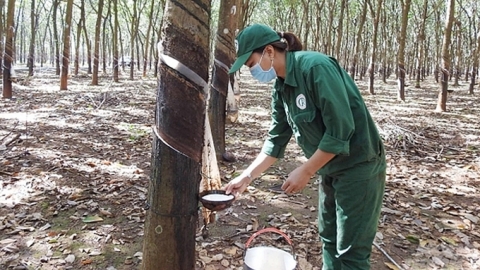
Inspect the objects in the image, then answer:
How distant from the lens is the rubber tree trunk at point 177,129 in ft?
5.75

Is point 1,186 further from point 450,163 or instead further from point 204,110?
point 450,163

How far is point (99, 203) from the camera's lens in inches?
155

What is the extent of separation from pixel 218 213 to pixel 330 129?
7.68 feet

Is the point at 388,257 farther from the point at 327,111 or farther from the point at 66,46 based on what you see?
the point at 66,46

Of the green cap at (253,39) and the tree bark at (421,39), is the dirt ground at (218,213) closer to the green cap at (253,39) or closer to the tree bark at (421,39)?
the green cap at (253,39)

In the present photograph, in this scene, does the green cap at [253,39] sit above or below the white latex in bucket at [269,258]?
above

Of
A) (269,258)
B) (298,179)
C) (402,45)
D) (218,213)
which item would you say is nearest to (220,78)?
(218,213)

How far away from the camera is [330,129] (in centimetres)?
176

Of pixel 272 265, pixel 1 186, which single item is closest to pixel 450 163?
pixel 272 265

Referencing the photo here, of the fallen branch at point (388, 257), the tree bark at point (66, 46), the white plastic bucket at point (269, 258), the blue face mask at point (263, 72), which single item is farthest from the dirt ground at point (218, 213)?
the tree bark at point (66, 46)

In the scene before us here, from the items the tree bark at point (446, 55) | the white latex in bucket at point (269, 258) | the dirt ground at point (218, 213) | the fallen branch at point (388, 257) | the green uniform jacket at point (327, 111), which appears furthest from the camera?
the tree bark at point (446, 55)

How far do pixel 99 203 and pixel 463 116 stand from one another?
9.58 meters

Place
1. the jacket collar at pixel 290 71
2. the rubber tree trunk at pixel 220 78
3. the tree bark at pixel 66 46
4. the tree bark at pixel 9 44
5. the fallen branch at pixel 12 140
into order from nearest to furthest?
the jacket collar at pixel 290 71
the rubber tree trunk at pixel 220 78
the fallen branch at pixel 12 140
the tree bark at pixel 9 44
the tree bark at pixel 66 46

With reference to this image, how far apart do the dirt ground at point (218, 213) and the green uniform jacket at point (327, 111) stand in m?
0.87
